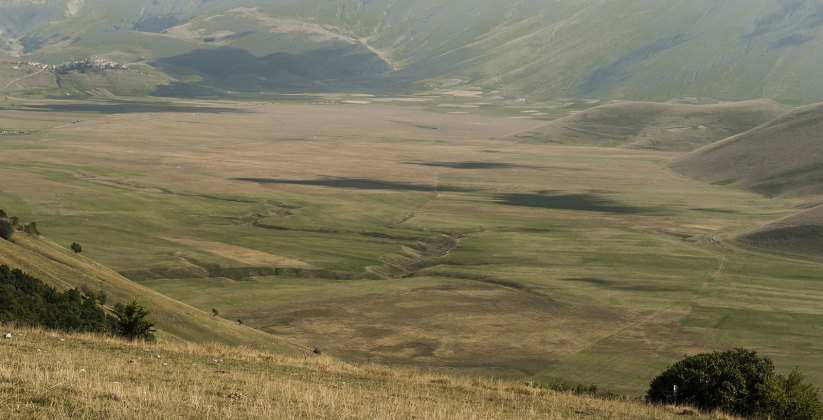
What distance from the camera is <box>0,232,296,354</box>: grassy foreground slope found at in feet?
192

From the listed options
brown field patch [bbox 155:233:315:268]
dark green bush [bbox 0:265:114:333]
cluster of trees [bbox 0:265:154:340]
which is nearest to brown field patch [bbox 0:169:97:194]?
brown field patch [bbox 155:233:315:268]

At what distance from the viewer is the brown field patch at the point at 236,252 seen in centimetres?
12400

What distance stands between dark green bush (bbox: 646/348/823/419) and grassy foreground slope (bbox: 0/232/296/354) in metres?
34.2

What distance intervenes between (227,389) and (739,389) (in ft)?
83.1

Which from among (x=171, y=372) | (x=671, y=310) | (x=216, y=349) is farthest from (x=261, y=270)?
(x=171, y=372)

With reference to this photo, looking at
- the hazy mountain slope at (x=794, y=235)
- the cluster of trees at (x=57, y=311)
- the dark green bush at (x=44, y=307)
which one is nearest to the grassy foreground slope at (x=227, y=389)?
the cluster of trees at (x=57, y=311)

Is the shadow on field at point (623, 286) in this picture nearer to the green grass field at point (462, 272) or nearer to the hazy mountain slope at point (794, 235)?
the green grass field at point (462, 272)

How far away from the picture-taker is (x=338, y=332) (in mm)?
87688

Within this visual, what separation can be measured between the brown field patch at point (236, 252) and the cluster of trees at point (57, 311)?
228 feet

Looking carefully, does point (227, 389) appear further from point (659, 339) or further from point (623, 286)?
point (623, 286)

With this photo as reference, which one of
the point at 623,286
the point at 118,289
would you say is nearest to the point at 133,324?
the point at 118,289

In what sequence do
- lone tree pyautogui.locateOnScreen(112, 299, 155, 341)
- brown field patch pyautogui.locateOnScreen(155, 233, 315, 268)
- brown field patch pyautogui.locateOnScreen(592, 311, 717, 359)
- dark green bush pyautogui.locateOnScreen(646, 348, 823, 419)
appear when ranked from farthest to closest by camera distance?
brown field patch pyautogui.locateOnScreen(155, 233, 315, 268), brown field patch pyautogui.locateOnScreen(592, 311, 717, 359), lone tree pyautogui.locateOnScreen(112, 299, 155, 341), dark green bush pyautogui.locateOnScreen(646, 348, 823, 419)

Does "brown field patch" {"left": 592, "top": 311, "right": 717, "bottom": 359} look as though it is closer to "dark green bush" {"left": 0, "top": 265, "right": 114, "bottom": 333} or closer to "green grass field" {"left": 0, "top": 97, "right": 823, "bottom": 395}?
"green grass field" {"left": 0, "top": 97, "right": 823, "bottom": 395}

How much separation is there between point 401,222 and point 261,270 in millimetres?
54751
